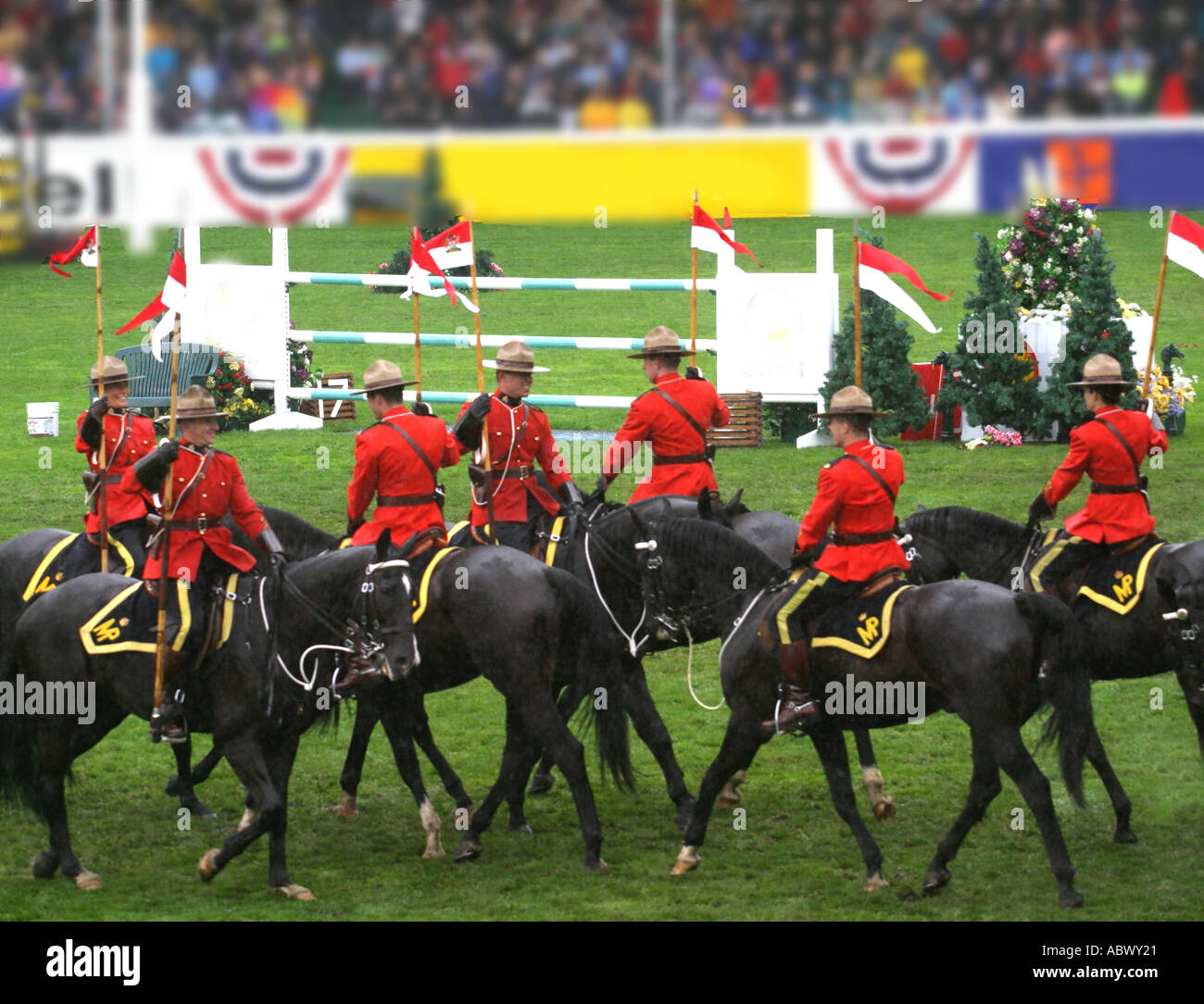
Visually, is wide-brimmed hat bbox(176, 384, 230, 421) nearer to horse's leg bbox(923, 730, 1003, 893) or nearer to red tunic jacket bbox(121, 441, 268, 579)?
red tunic jacket bbox(121, 441, 268, 579)

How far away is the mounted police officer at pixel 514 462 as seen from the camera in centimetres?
1279

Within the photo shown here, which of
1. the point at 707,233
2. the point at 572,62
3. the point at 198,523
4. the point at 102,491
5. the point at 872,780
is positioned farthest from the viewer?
the point at 707,233

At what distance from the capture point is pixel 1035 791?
10102 mm

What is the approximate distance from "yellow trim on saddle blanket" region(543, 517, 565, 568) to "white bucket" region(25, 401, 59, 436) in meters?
15.2

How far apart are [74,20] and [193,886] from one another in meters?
4.58

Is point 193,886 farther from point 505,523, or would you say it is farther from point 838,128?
point 838,128

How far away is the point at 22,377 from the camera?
1225 inches

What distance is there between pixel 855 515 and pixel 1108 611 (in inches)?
75.5

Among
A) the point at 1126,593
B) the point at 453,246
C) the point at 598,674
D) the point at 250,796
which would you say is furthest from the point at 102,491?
the point at 1126,593

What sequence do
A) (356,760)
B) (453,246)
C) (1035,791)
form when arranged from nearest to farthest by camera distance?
(1035,791) → (356,760) → (453,246)

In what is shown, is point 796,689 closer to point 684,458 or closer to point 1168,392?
point 684,458

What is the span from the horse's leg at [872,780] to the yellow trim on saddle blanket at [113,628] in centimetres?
397

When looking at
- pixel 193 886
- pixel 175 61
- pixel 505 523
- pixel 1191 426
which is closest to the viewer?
pixel 175 61
